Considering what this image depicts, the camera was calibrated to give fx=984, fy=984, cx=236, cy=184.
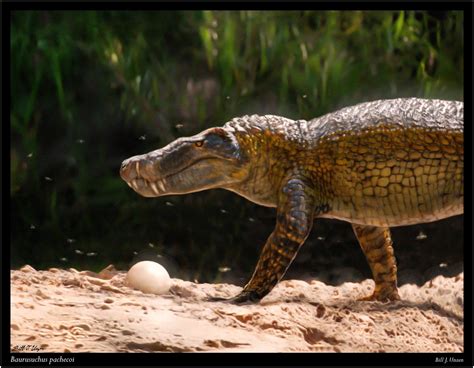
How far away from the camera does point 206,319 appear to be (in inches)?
187

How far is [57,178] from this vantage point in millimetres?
5809

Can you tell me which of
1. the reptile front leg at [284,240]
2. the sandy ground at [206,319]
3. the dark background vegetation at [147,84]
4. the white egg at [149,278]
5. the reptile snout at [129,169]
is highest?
the dark background vegetation at [147,84]

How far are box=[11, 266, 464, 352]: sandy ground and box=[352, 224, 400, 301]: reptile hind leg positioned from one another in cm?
12

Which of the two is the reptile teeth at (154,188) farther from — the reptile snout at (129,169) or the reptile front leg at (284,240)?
the reptile front leg at (284,240)

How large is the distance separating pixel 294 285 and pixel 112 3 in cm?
203

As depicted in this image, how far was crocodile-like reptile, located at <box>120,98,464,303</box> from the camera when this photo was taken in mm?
5242

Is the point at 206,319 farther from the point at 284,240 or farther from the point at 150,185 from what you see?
the point at 150,185

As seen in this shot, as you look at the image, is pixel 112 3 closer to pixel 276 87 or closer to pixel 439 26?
pixel 276 87

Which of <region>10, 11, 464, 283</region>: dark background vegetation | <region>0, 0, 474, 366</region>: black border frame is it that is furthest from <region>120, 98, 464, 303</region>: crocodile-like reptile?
<region>10, 11, 464, 283</region>: dark background vegetation

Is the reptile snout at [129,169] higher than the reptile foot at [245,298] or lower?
higher

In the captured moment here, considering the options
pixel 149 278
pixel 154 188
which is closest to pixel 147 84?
pixel 154 188

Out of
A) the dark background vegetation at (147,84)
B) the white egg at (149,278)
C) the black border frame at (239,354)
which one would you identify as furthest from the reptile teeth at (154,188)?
the black border frame at (239,354)

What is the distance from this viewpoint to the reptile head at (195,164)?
5352 millimetres

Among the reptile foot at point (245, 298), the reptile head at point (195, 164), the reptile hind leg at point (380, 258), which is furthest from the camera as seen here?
the reptile hind leg at point (380, 258)
